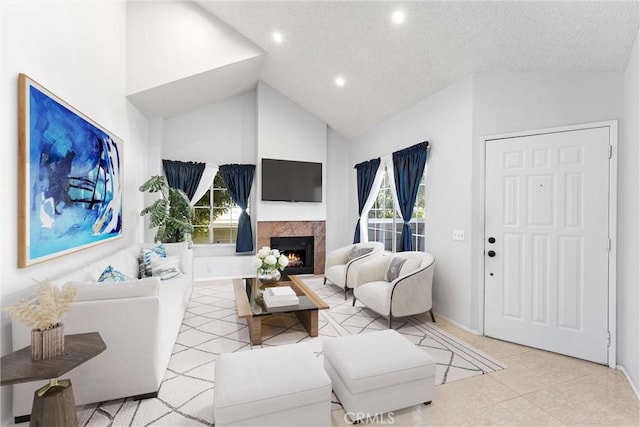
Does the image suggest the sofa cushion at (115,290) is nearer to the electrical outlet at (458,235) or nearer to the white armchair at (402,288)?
the white armchair at (402,288)

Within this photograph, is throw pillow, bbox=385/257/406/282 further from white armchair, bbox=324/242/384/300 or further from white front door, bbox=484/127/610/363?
white front door, bbox=484/127/610/363

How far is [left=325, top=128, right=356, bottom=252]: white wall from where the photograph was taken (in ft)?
21.8

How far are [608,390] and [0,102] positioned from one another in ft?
15.0

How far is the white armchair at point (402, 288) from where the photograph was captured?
3.33 meters

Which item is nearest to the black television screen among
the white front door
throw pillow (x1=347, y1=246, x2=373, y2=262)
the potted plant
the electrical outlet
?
throw pillow (x1=347, y1=246, x2=373, y2=262)

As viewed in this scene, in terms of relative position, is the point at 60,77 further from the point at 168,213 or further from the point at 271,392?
the point at 271,392

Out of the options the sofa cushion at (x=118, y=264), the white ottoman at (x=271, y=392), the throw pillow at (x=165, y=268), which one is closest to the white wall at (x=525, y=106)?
the white ottoman at (x=271, y=392)

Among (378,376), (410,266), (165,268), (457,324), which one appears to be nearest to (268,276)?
(165,268)

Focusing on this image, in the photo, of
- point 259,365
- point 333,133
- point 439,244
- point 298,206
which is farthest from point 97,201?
point 333,133

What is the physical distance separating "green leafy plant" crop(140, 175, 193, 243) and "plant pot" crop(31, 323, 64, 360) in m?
3.20

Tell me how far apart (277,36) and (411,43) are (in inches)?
77.8

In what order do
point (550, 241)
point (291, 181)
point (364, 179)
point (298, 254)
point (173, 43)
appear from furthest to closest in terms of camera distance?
1. point (298, 254)
2. point (291, 181)
3. point (364, 179)
4. point (173, 43)
5. point (550, 241)

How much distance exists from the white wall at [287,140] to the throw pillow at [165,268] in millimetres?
2078

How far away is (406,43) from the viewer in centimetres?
342
